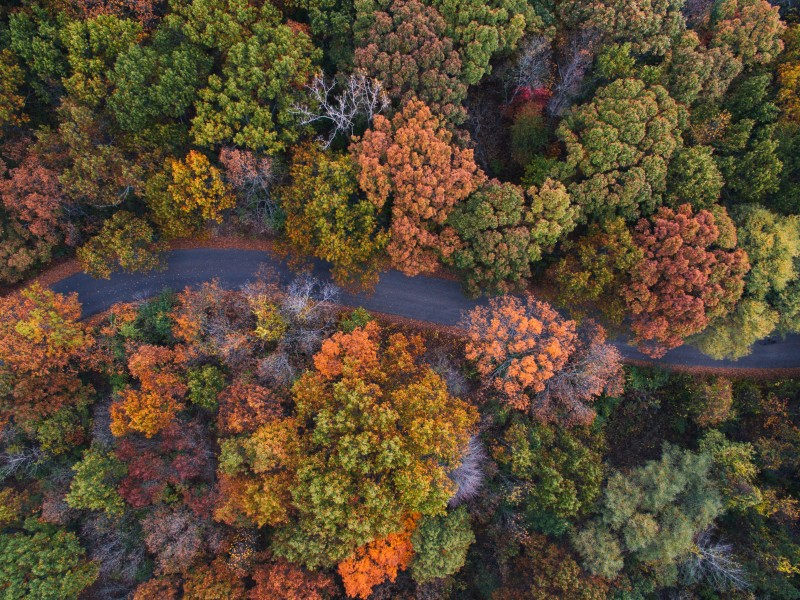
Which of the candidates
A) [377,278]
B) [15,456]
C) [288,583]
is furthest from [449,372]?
[15,456]

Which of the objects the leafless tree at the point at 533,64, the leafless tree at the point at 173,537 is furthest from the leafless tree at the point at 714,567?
the leafless tree at the point at 533,64

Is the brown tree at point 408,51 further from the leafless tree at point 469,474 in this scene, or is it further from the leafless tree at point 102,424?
the leafless tree at point 102,424

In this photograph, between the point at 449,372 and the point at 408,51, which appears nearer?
the point at 408,51

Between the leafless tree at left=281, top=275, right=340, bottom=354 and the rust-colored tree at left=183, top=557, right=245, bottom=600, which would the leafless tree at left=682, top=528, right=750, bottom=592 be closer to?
the leafless tree at left=281, top=275, right=340, bottom=354

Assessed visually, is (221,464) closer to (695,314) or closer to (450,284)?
(450,284)

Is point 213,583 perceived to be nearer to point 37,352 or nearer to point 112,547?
point 112,547

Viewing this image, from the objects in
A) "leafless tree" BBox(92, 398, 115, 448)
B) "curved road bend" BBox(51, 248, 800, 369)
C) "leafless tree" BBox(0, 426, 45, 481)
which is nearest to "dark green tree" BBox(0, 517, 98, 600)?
"leafless tree" BBox(0, 426, 45, 481)
